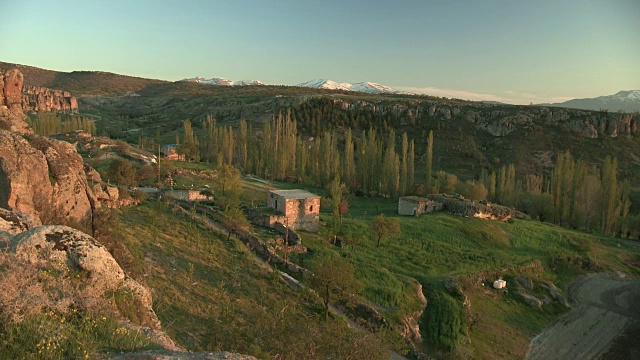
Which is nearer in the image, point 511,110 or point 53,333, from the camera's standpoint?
point 53,333

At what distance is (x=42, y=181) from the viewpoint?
49.6ft

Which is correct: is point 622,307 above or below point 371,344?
below

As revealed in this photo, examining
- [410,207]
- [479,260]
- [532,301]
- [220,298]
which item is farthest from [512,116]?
[220,298]

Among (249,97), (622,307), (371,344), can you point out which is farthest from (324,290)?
(249,97)

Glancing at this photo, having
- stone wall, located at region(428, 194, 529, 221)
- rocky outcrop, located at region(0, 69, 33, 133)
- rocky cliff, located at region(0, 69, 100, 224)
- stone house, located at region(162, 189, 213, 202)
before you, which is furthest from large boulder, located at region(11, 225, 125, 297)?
rocky outcrop, located at region(0, 69, 33, 133)

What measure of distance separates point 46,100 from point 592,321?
425ft

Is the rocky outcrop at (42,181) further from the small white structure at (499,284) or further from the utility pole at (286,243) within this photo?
the small white structure at (499,284)

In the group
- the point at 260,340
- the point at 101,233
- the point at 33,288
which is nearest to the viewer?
the point at 33,288

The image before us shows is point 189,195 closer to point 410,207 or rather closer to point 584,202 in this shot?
point 410,207

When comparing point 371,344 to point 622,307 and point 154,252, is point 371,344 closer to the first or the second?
point 154,252

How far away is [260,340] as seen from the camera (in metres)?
12.4

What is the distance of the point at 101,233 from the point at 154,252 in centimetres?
435

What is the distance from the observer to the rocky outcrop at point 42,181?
13484 mm

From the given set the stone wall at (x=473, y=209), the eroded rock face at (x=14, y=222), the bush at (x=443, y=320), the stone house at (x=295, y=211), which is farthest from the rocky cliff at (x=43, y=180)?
the stone wall at (x=473, y=209)
